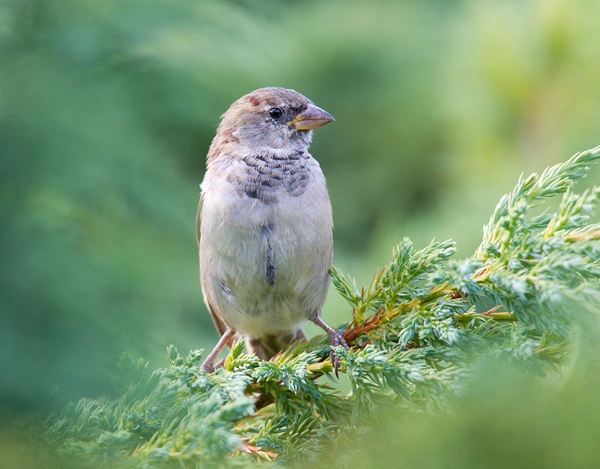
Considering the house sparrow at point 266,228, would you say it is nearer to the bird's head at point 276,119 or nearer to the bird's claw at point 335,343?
the bird's head at point 276,119

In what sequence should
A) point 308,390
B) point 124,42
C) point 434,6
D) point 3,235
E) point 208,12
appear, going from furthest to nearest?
point 434,6, point 208,12, point 124,42, point 308,390, point 3,235

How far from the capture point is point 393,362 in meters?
1.72

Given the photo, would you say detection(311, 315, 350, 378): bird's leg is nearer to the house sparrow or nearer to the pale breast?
the house sparrow

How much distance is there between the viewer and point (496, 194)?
3.17m

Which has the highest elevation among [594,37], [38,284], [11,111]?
[594,37]

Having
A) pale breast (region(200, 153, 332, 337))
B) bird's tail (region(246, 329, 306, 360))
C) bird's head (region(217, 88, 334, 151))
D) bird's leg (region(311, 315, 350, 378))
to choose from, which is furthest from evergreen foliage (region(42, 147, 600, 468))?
bird's head (region(217, 88, 334, 151))

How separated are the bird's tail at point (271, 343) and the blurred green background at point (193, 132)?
0.25m

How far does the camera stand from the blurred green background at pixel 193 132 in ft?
5.15

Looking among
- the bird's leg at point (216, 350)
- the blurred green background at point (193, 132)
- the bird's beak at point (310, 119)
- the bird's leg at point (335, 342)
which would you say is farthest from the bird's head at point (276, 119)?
the bird's leg at point (335, 342)

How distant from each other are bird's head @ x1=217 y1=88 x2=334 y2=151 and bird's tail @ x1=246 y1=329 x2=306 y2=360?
1.02m

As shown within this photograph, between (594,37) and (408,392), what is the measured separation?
2142 millimetres

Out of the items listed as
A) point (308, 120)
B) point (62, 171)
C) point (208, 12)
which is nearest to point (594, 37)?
point (308, 120)

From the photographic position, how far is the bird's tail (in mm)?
3395

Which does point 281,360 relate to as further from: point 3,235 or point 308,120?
point 308,120
